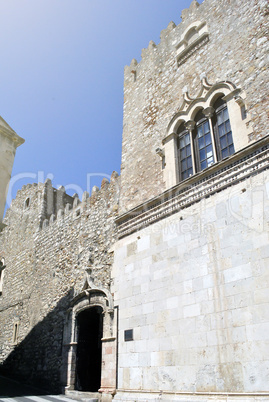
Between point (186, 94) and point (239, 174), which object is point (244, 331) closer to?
point (239, 174)

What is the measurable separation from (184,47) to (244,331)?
22.3 ft

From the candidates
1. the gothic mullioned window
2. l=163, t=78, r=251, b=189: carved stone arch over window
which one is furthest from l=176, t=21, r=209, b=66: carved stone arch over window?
the gothic mullioned window

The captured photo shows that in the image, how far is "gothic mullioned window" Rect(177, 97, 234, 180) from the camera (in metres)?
6.82

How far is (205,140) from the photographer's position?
23.8 ft

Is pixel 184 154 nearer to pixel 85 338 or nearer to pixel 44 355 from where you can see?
pixel 85 338

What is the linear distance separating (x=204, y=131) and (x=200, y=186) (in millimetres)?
1414

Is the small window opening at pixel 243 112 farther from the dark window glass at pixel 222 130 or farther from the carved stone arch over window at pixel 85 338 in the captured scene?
the carved stone arch over window at pixel 85 338

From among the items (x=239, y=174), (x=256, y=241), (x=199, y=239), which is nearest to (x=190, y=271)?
(x=199, y=239)

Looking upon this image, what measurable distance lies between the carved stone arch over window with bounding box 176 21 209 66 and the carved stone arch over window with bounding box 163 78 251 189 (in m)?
1.24

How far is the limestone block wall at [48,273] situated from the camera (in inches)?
384

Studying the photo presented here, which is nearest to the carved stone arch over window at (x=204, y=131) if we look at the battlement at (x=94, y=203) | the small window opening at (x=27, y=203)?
the battlement at (x=94, y=203)

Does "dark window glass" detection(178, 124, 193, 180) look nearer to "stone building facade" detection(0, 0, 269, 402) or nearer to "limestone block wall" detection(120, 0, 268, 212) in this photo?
"stone building facade" detection(0, 0, 269, 402)

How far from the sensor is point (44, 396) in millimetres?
8453

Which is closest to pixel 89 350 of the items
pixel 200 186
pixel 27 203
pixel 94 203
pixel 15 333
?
pixel 94 203
